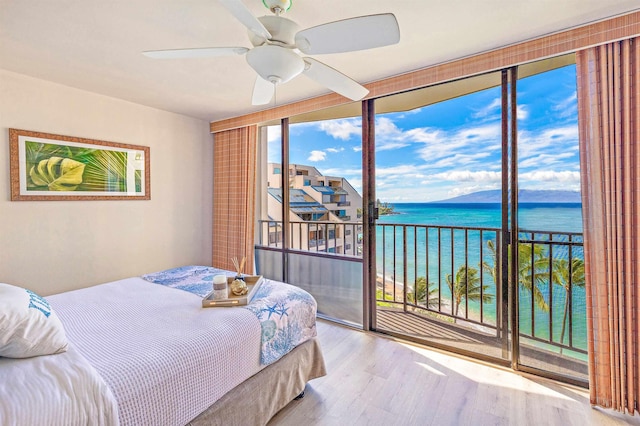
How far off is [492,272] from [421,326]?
88cm

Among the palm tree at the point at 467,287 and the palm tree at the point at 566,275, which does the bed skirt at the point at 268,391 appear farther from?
the palm tree at the point at 566,275

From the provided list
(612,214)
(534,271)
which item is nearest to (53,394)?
(612,214)

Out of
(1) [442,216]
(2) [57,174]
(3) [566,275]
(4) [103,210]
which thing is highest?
(2) [57,174]

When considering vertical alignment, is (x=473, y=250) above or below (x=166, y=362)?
above

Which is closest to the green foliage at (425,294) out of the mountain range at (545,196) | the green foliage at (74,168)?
the mountain range at (545,196)

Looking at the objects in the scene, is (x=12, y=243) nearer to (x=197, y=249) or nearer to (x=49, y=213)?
(x=49, y=213)

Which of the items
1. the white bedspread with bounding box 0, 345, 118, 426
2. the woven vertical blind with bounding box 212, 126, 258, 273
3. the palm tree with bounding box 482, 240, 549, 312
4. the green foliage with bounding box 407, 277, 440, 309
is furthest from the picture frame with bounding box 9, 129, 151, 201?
the palm tree with bounding box 482, 240, 549, 312

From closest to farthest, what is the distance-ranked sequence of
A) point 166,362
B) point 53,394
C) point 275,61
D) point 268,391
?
point 53,394, point 166,362, point 275,61, point 268,391

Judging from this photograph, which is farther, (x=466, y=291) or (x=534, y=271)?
(x=466, y=291)

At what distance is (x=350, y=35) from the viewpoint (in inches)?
50.9

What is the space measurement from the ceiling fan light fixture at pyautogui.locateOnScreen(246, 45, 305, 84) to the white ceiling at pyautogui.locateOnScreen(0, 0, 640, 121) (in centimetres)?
40

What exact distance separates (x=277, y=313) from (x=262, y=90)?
1453 mm

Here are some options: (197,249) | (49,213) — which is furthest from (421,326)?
(49,213)

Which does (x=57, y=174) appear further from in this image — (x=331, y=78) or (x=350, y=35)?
(x=350, y=35)
